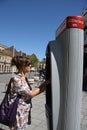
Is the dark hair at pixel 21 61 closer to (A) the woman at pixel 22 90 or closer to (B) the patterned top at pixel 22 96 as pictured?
(A) the woman at pixel 22 90

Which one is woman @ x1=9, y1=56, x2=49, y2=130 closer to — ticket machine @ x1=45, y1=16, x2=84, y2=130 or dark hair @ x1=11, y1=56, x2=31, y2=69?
dark hair @ x1=11, y1=56, x2=31, y2=69

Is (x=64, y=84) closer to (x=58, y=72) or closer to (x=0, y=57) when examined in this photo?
(x=58, y=72)

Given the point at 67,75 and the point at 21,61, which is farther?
the point at 21,61

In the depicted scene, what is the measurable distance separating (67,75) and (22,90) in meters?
0.67

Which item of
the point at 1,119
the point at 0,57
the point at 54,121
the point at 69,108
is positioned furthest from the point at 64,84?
the point at 0,57

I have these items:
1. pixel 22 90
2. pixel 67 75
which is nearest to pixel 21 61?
pixel 22 90

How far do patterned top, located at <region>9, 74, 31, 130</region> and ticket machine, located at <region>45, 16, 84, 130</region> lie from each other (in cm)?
45

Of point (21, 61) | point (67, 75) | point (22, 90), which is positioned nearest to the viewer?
point (67, 75)

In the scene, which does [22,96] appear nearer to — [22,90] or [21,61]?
[22,90]

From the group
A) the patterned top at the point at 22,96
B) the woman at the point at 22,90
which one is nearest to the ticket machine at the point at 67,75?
the woman at the point at 22,90

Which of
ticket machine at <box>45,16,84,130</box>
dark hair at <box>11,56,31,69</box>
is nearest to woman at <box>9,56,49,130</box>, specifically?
→ dark hair at <box>11,56,31,69</box>

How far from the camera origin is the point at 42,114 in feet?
24.6

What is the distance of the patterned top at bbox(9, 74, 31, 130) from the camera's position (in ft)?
10.5

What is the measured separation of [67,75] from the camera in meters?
2.83
